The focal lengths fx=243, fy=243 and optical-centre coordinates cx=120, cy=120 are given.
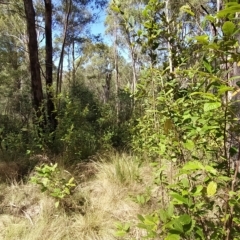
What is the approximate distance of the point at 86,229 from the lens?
1990mm

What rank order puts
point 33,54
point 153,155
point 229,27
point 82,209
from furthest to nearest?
point 33,54 → point 153,155 → point 82,209 → point 229,27

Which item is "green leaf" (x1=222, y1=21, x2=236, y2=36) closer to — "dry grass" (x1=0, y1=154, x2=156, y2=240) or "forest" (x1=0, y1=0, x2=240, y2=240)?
"forest" (x1=0, y1=0, x2=240, y2=240)

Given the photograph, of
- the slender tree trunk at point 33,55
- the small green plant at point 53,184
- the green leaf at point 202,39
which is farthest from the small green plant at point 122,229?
the slender tree trunk at point 33,55

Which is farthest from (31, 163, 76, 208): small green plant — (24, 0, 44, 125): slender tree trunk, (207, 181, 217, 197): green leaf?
(24, 0, 44, 125): slender tree trunk

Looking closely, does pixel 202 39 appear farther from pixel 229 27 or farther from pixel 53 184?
pixel 53 184

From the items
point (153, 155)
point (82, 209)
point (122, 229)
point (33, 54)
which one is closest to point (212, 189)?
point (122, 229)

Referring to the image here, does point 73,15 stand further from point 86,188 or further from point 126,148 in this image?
point 86,188

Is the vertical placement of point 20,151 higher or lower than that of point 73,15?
lower

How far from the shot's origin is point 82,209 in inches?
89.7

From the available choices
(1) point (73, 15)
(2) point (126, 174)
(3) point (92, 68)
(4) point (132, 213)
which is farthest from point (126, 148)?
(3) point (92, 68)

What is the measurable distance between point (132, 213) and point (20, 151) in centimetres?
255

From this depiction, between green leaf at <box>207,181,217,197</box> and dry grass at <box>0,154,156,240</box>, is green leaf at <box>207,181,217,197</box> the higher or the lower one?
the higher one

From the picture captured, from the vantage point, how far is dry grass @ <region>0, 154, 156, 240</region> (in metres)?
1.95

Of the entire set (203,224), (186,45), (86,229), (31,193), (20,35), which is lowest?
(86,229)
